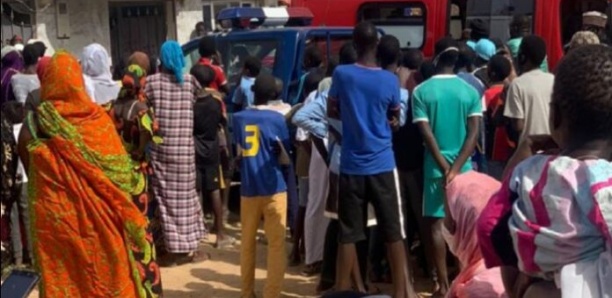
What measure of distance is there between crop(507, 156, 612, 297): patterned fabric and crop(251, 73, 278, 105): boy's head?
362cm

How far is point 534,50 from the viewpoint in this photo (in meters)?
5.70

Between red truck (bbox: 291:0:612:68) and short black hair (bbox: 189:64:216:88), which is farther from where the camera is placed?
red truck (bbox: 291:0:612:68)

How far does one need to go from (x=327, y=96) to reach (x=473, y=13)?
4.80 meters

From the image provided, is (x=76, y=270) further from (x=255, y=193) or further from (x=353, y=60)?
(x=353, y=60)

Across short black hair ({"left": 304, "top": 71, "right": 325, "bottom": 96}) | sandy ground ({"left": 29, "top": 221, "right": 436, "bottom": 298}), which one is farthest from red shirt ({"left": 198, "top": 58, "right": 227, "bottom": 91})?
sandy ground ({"left": 29, "top": 221, "right": 436, "bottom": 298})

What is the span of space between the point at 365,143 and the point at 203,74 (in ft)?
8.74

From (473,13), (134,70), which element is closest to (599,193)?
(134,70)

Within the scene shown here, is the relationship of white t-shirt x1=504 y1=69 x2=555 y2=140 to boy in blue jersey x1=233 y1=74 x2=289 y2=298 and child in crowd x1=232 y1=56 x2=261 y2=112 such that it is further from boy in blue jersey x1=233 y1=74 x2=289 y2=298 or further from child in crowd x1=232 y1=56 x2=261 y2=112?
child in crowd x1=232 y1=56 x2=261 y2=112

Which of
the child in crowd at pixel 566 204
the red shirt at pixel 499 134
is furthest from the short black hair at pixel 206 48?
the child in crowd at pixel 566 204

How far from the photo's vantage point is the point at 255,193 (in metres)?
5.68

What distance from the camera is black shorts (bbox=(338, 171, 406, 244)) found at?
211 inches

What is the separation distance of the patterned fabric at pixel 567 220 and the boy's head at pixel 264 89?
362 centimetres

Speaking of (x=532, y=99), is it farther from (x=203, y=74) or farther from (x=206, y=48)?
(x=206, y=48)

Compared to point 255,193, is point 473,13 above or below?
above
